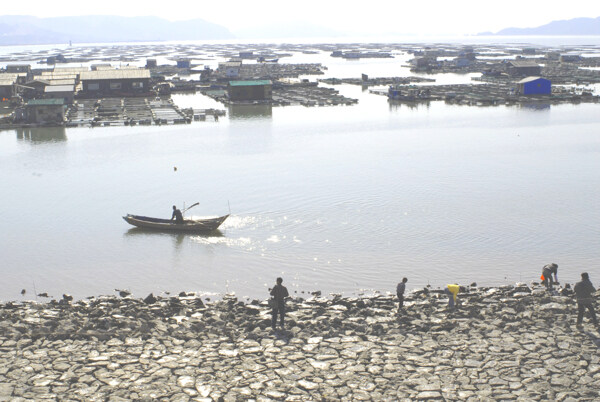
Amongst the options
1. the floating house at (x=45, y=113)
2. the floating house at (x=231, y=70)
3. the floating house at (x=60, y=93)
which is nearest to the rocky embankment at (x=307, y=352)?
the floating house at (x=45, y=113)

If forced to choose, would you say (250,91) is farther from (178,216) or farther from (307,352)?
(307,352)

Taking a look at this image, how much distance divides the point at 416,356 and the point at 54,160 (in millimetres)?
21363

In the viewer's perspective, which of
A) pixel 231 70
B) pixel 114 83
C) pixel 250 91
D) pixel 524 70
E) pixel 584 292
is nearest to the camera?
pixel 584 292

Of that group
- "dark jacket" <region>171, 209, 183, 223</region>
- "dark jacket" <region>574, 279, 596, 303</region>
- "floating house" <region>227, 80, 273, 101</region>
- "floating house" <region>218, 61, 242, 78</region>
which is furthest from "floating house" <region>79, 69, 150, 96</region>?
"dark jacket" <region>574, 279, 596, 303</region>

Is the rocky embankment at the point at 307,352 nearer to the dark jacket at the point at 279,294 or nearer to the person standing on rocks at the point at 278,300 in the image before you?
the person standing on rocks at the point at 278,300

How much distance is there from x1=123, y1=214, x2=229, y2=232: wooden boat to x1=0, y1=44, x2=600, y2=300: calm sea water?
24 centimetres

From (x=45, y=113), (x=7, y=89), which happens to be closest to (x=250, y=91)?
(x=45, y=113)

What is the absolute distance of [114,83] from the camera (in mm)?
48000

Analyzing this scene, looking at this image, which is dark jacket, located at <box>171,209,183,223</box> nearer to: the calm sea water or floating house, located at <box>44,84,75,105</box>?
the calm sea water

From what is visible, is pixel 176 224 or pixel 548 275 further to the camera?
pixel 176 224

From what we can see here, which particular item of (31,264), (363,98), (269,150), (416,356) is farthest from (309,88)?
(416,356)

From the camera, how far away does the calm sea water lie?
1346 cm

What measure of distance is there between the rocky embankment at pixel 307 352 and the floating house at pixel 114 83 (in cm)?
3902

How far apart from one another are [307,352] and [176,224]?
316 inches
